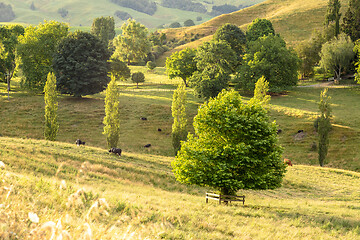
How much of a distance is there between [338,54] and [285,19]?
62749 mm

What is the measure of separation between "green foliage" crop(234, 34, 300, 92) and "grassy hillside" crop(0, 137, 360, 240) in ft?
118

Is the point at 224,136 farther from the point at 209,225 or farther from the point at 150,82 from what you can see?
the point at 150,82

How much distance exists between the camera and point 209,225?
45.9ft

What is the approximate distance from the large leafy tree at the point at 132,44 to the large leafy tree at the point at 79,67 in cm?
5643

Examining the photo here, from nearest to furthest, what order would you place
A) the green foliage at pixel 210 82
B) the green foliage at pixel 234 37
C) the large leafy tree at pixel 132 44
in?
the green foliage at pixel 210 82 → the green foliage at pixel 234 37 → the large leafy tree at pixel 132 44

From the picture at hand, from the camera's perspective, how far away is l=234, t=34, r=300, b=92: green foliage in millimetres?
78000

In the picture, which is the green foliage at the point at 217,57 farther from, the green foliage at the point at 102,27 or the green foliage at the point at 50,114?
the green foliage at the point at 102,27

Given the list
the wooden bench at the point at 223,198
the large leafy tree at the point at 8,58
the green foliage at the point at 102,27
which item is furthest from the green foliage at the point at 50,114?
the green foliage at the point at 102,27

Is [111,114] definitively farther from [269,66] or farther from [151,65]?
[151,65]

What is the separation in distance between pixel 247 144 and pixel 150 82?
79.9m

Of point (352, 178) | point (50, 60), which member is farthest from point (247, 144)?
point (50, 60)

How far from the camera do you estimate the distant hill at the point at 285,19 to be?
423ft

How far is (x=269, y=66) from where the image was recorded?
77.2 m

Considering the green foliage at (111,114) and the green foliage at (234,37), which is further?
the green foliage at (234,37)
